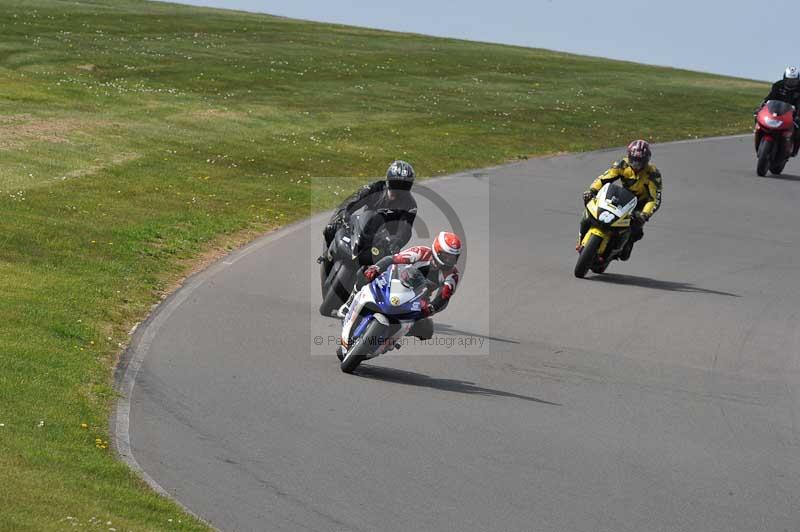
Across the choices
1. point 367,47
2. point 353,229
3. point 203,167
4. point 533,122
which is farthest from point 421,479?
point 367,47

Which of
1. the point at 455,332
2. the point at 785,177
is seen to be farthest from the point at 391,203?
the point at 785,177

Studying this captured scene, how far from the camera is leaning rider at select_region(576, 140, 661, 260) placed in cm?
1883

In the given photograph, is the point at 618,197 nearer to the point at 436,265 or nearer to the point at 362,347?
the point at 436,265

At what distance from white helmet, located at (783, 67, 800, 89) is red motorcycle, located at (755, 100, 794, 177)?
62 centimetres

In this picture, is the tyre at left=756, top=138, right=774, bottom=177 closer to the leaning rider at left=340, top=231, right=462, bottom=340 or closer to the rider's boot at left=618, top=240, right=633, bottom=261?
the rider's boot at left=618, top=240, right=633, bottom=261

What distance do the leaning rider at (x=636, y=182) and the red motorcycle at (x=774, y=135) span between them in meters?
9.75

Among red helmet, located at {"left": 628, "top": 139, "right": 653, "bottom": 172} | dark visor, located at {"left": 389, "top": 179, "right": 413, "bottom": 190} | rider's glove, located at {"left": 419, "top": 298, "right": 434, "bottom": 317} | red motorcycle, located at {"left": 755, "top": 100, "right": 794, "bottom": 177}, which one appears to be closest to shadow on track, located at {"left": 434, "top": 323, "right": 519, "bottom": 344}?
dark visor, located at {"left": 389, "top": 179, "right": 413, "bottom": 190}

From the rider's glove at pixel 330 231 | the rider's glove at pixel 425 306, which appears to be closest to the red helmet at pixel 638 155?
the rider's glove at pixel 330 231

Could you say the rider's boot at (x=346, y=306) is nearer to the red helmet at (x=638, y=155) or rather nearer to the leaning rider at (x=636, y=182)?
the leaning rider at (x=636, y=182)

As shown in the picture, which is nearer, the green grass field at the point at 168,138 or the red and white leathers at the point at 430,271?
the green grass field at the point at 168,138

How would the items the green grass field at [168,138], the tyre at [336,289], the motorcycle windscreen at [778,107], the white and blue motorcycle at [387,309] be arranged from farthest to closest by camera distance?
1. the motorcycle windscreen at [778,107]
2. the tyre at [336,289]
3. the white and blue motorcycle at [387,309]
4. the green grass field at [168,138]

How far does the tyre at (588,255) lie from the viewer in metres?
18.4

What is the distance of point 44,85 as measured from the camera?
34031 mm

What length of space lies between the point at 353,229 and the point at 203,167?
458 inches
